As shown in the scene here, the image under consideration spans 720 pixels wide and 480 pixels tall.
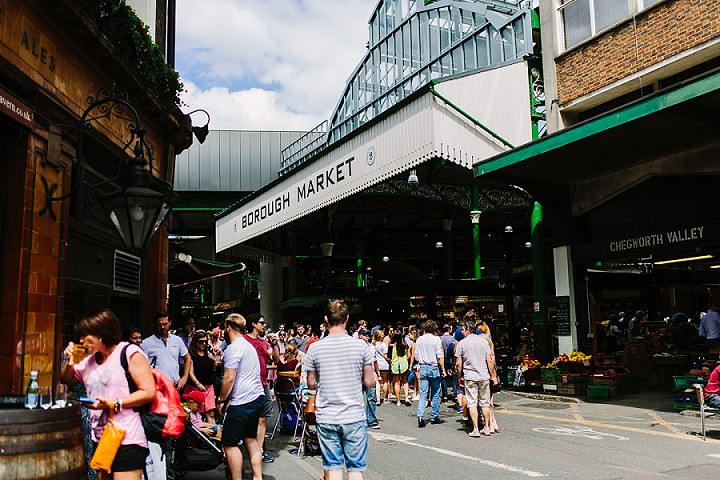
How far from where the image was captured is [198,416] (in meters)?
8.02

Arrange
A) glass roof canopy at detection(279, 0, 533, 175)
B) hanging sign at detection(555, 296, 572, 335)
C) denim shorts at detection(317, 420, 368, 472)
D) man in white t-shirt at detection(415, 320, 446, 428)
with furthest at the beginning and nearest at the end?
glass roof canopy at detection(279, 0, 533, 175) < hanging sign at detection(555, 296, 572, 335) < man in white t-shirt at detection(415, 320, 446, 428) < denim shorts at detection(317, 420, 368, 472)

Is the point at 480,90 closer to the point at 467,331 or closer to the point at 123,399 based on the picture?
the point at 467,331

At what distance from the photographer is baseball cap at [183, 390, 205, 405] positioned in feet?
26.7

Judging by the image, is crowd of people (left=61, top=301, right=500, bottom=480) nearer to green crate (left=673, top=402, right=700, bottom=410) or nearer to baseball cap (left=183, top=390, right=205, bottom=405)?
baseball cap (left=183, top=390, right=205, bottom=405)

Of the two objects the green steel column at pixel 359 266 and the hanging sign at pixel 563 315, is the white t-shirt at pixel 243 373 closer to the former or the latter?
the hanging sign at pixel 563 315

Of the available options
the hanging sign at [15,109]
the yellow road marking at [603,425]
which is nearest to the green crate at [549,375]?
the yellow road marking at [603,425]

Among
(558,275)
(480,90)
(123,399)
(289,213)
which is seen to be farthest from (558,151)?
(123,399)

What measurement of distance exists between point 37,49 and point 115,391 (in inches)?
183

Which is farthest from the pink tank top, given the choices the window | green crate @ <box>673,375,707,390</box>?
the window

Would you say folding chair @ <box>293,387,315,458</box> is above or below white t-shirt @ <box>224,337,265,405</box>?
below

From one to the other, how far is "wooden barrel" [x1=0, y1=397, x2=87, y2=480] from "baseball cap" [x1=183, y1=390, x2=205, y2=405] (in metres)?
4.14

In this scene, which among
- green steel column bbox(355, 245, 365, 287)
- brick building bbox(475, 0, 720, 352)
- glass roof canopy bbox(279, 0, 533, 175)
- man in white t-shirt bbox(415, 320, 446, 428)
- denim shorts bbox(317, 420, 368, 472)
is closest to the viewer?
denim shorts bbox(317, 420, 368, 472)

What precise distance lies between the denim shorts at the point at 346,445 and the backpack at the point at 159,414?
4.00ft

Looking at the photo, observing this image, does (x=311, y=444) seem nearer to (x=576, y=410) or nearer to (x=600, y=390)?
(x=576, y=410)
